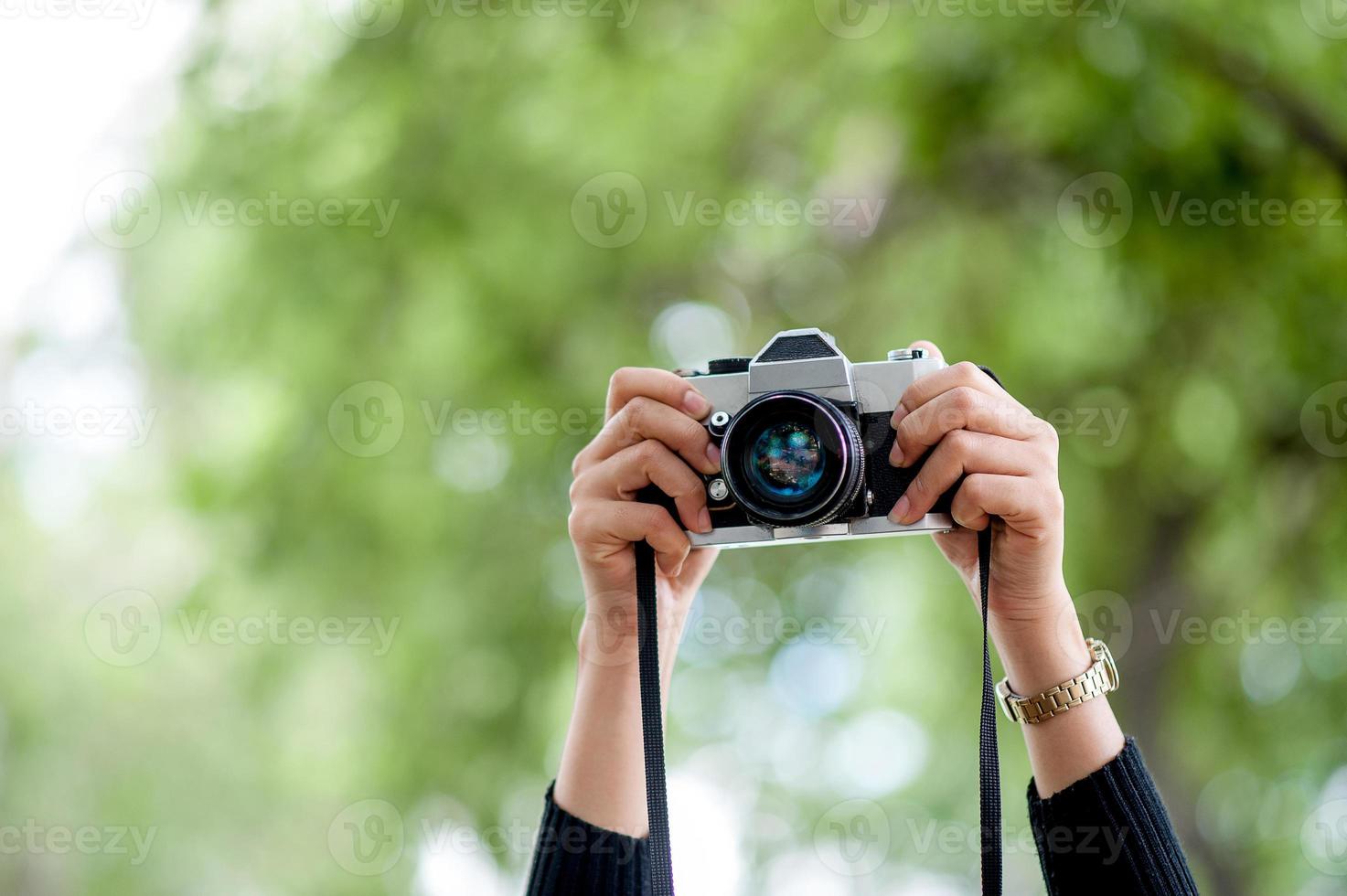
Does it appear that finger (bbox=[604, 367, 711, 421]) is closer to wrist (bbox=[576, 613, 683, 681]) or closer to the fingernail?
the fingernail

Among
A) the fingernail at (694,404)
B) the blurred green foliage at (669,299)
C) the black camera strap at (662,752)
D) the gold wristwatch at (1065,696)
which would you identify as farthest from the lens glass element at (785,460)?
the blurred green foliage at (669,299)

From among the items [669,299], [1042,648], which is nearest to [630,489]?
[1042,648]

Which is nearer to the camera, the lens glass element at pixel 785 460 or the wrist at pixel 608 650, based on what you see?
the lens glass element at pixel 785 460

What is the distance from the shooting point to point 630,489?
1474mm

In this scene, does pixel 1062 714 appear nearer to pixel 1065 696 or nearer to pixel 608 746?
pixel 1065 696

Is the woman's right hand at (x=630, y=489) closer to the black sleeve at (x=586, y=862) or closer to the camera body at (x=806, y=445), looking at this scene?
the camera body at (x=806, y=445)

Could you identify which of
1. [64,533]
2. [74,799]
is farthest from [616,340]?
[74,799]

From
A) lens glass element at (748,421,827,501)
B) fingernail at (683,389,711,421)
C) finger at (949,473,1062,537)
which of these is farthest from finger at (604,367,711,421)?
finger at (949,473,1062,537)

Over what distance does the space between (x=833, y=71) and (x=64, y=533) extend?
26.2 ft

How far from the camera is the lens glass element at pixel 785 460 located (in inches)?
54.2

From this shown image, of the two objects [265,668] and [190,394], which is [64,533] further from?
[265,668]

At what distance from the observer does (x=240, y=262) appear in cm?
375

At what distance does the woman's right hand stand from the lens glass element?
68 mm

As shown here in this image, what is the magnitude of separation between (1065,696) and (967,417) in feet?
1.15
